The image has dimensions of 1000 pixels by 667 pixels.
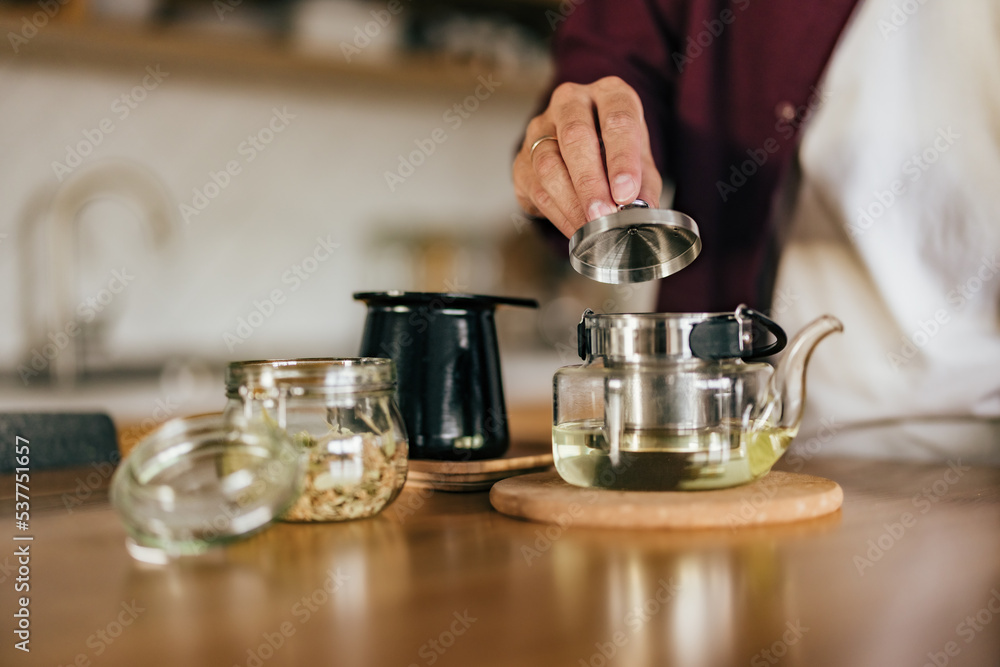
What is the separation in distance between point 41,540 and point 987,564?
2.00 ft

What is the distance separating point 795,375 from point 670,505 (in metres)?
0.22

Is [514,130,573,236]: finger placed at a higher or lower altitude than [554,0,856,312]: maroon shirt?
lower

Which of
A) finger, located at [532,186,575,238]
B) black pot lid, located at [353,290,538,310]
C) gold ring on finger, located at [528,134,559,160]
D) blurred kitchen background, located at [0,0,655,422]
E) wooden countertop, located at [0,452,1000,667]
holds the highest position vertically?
blurred kitchen background, located at [0,0,655,422]

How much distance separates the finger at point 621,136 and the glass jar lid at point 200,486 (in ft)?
1.20

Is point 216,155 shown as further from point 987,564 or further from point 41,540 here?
point 987,564

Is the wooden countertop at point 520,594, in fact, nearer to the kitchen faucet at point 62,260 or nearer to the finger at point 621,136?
the finger at point 621,136

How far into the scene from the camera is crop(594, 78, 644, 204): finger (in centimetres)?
73

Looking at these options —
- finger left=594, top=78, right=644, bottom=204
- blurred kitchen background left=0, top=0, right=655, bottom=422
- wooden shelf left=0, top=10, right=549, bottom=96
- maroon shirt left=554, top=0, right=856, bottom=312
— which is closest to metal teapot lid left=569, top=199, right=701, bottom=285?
finger left=594, top=78, right=644, bottom=204

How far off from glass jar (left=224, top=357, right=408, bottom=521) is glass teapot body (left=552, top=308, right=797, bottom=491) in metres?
0.16

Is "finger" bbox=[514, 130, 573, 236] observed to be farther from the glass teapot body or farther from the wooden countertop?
the wooden countertop

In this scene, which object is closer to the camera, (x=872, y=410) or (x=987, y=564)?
(x=987, y=564)

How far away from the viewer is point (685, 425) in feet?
2.11

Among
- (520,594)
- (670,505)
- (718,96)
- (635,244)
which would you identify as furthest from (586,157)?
(718,96)

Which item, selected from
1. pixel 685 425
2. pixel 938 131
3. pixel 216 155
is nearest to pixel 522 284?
pixel 216 155
